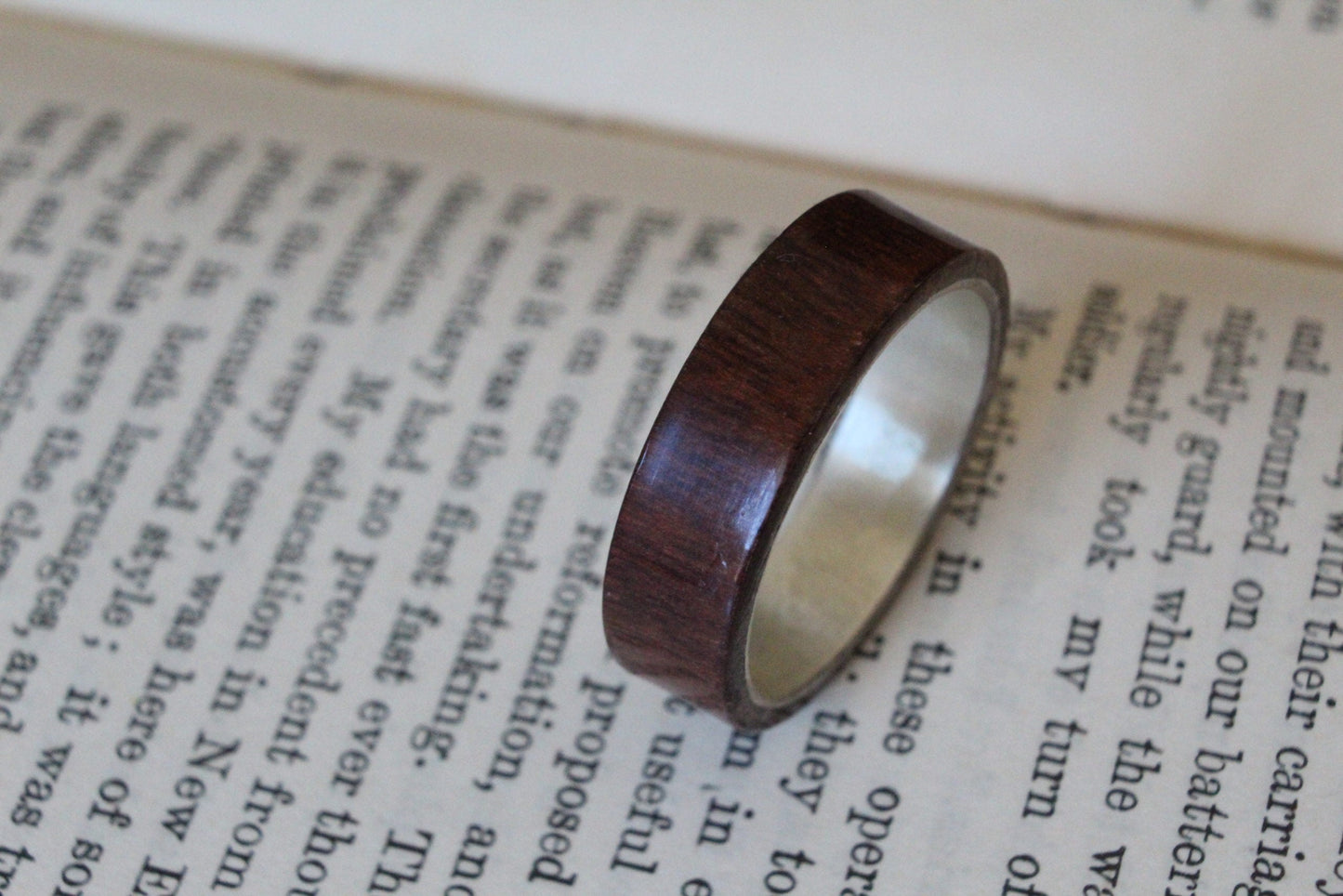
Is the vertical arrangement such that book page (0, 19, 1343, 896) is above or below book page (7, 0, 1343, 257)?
below

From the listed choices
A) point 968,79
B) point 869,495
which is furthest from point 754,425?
point 968,79

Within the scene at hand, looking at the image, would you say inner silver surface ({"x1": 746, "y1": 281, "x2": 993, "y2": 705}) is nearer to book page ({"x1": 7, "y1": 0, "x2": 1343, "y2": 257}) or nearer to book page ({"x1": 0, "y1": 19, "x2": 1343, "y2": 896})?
book page ({"x1": 0, "y1": 19, "x2": 1343, "y2": 896})

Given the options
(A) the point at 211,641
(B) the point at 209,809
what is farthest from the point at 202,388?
(B) the point at 209,809

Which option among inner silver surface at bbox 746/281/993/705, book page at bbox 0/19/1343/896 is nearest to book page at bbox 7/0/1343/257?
book page at bbox 0/19/1343/896

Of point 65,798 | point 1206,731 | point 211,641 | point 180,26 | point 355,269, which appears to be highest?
point 180,26

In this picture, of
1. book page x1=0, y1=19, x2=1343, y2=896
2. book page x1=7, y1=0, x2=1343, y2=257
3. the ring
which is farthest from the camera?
book page x1=7, y1=0, x2=1343, y2=257

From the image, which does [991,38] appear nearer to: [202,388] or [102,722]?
[202,388]

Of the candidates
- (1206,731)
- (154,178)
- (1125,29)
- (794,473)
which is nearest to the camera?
(794,473)
